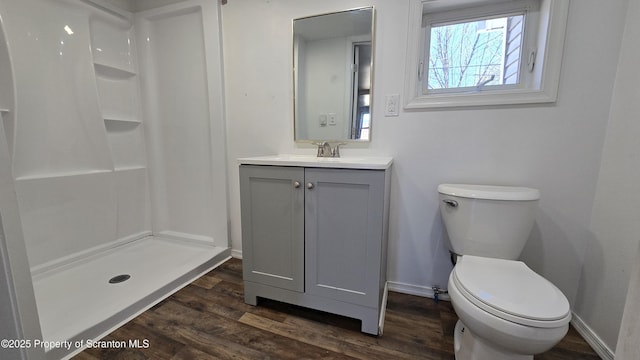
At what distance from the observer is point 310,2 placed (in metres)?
1.58

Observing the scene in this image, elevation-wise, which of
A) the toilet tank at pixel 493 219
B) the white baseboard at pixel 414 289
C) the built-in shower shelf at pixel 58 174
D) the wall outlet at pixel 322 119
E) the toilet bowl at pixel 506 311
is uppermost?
the wall outlet at pixel 322 119

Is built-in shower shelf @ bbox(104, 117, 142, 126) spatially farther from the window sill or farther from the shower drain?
the window sill

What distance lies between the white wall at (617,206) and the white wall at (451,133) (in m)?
0.05

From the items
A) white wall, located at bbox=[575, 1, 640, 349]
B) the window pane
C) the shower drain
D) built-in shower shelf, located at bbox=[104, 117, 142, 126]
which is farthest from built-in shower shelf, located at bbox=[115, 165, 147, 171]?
white wall, located at bbox=[575, 1, 640, 349]

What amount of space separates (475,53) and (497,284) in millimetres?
1227

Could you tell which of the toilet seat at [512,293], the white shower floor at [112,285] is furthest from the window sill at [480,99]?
the white shower floor at [112,285]

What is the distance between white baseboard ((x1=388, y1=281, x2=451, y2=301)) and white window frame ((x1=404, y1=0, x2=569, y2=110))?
109 cm

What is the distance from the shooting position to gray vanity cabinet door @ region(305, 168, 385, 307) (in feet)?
3.81

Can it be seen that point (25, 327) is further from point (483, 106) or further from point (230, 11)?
point (483, 106)

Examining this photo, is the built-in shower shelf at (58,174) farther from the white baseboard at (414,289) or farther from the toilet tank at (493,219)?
the toilet tank at (493,219)

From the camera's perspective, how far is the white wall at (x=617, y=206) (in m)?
A: 1.05

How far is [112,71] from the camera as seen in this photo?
1943 mm

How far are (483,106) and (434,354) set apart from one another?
1.24 m

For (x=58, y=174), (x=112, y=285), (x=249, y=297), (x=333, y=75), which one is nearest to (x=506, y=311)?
(x=249, y=297)
